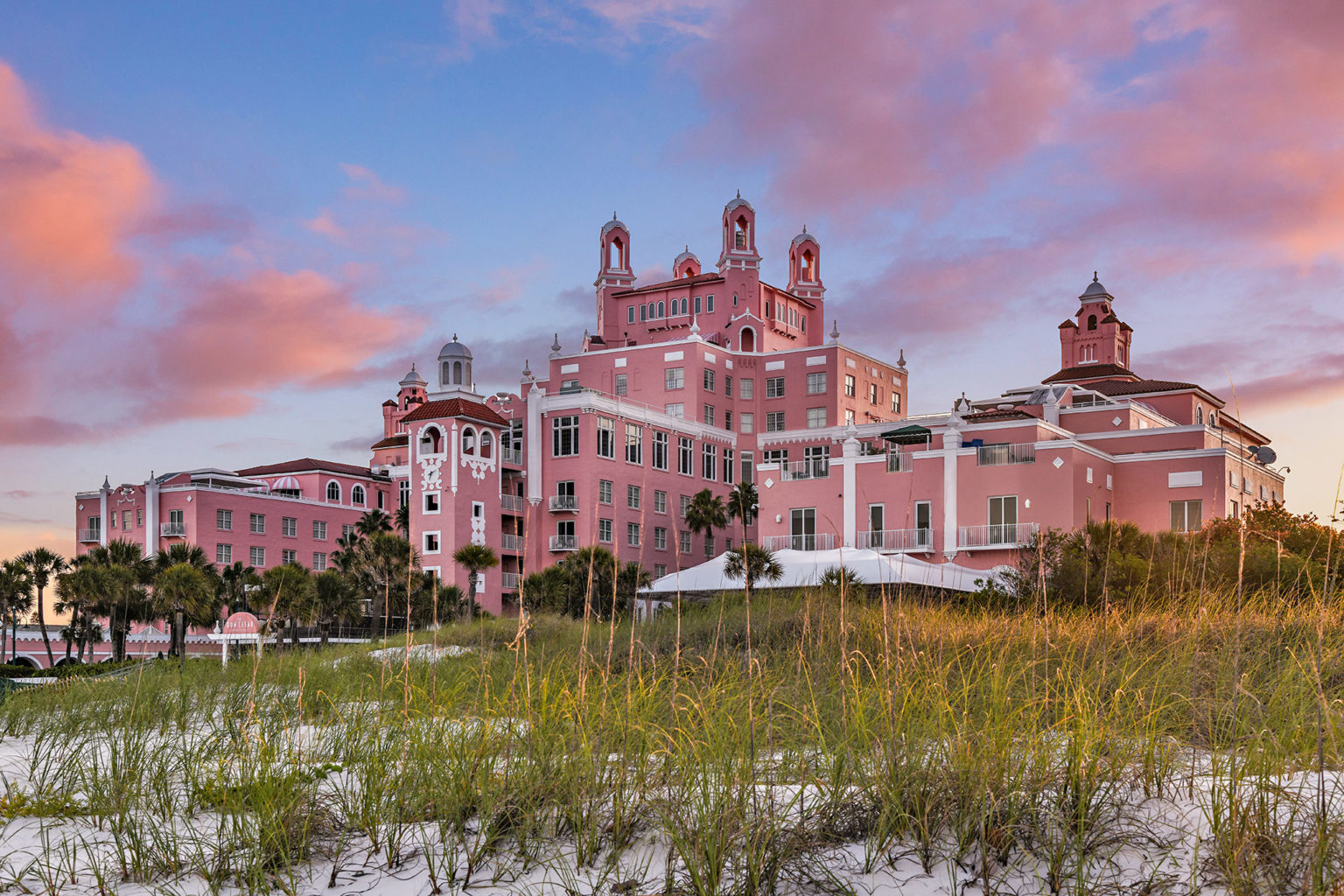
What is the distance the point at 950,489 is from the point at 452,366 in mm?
34682

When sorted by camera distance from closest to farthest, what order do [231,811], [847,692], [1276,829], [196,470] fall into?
[1276,829] < [231,811] < [847,692] < [196,470]

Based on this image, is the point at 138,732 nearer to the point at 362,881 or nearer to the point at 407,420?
the point at 362,881

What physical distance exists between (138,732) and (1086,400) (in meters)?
54.5

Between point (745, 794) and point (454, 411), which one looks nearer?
point (745, 794)

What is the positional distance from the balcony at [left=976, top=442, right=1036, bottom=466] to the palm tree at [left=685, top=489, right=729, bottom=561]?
60.4ft

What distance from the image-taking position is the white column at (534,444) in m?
61.3

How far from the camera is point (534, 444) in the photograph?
2425 inches

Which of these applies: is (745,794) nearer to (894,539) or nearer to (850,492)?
(894,539)

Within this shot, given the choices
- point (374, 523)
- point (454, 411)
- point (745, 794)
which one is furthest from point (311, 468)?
point (745, 794)

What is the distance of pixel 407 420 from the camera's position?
61.5 m

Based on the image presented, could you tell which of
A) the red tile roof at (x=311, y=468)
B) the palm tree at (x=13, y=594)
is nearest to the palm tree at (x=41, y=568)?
the palm tree at (x=13, y=594)

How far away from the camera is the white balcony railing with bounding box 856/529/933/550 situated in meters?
45.8

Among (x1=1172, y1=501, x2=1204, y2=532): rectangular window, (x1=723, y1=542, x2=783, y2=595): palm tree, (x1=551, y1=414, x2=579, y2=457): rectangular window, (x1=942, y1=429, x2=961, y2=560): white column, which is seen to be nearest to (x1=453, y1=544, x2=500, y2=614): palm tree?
(x1=551, y1=414, x2=579, y2=457): rectangular window

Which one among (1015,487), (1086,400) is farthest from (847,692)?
(1086,400)
